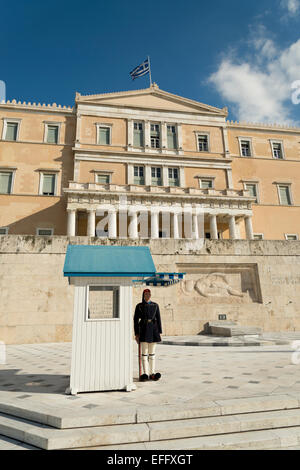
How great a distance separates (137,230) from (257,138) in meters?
20.5

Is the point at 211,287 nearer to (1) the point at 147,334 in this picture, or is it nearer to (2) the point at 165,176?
(1) the point at 147,334

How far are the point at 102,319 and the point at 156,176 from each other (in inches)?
1065

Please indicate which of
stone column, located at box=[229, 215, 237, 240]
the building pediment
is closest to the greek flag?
the building pediment

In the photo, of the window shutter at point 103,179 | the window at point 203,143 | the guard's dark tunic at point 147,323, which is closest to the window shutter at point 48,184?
the window shutter at point 103,179

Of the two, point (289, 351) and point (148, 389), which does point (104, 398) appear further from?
point (289, 351)

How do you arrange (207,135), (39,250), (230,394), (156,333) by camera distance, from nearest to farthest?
(230,394) < (156,333) < (39,250) < (207,135)

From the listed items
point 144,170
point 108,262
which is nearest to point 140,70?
point 144,170

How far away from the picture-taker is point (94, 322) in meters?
5.30

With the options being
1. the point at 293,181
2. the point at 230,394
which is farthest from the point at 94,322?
the point at 293,181

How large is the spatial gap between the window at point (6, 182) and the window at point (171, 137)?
1751 centimetres

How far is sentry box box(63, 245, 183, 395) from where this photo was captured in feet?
16.8

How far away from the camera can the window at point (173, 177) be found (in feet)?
103

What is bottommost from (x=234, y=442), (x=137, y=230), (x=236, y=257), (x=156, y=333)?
(x=234, y=442)

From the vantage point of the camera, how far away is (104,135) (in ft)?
103
